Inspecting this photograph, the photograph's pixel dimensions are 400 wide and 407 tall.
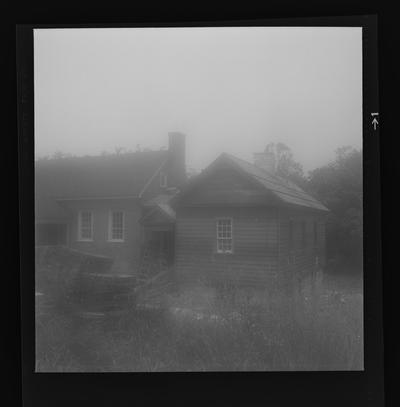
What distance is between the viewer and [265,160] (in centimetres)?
332

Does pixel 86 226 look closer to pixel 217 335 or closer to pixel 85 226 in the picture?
pixel 85 226

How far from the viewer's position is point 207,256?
11.1ft

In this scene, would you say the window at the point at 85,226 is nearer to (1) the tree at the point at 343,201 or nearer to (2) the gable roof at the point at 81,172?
(2) the gable roof at the point at 81,172

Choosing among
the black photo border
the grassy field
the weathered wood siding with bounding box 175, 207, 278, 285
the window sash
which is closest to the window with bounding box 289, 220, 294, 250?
the weathered wood siding with bounding box 175, 207, 278, 285

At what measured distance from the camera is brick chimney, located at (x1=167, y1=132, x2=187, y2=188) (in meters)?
3.35

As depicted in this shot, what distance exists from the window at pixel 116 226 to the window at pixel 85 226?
0.52 ft

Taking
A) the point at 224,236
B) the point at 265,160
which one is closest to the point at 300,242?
the point at 224,236

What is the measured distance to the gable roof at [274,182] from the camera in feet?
10.9

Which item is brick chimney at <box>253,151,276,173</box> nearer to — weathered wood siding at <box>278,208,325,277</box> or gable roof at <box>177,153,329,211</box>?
gable roof at <box>177,153,329,211</box>

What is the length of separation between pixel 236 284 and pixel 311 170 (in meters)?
1.06

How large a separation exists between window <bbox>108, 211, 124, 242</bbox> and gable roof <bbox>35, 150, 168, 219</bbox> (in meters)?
0.16

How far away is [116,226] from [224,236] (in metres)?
0.85
